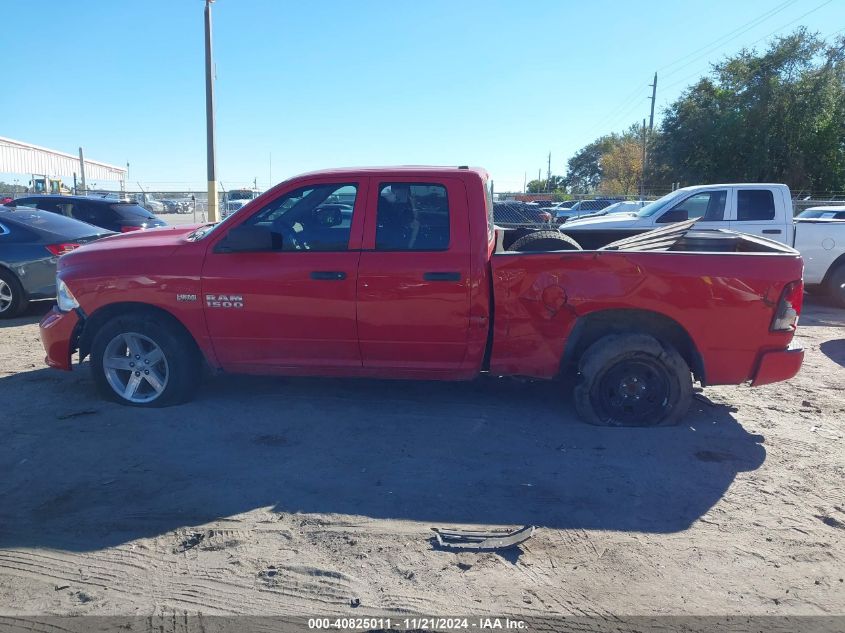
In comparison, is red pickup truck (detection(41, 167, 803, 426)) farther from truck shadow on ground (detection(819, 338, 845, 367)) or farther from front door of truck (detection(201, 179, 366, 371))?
truck shadow on ground (detection(819, 338, 845, 367))

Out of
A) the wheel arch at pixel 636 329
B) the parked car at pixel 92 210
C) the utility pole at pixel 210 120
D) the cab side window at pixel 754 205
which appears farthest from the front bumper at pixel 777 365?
the utility pole at pixel 210 120

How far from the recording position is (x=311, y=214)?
5426mm

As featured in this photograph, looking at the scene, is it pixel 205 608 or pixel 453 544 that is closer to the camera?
pixel 205 608

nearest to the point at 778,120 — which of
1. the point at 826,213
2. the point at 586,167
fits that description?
the point at 826,213

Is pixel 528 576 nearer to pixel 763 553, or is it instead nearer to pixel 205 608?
pixel 763 553

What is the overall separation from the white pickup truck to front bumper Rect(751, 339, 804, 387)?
6.17 metres

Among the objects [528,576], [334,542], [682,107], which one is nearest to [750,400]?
[528,576]

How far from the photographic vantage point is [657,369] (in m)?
5.24

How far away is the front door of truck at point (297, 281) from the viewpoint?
5.30m

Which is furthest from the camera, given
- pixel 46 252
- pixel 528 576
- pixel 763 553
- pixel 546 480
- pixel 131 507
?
pixel 46 252

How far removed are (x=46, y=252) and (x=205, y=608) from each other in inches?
314

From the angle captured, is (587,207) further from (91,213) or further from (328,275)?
(328,275)

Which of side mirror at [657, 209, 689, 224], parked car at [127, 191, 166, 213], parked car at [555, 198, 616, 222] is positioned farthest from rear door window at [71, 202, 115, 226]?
parked car at [555, 198, 616, 222]

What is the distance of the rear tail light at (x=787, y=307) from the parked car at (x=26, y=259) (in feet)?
29.0
